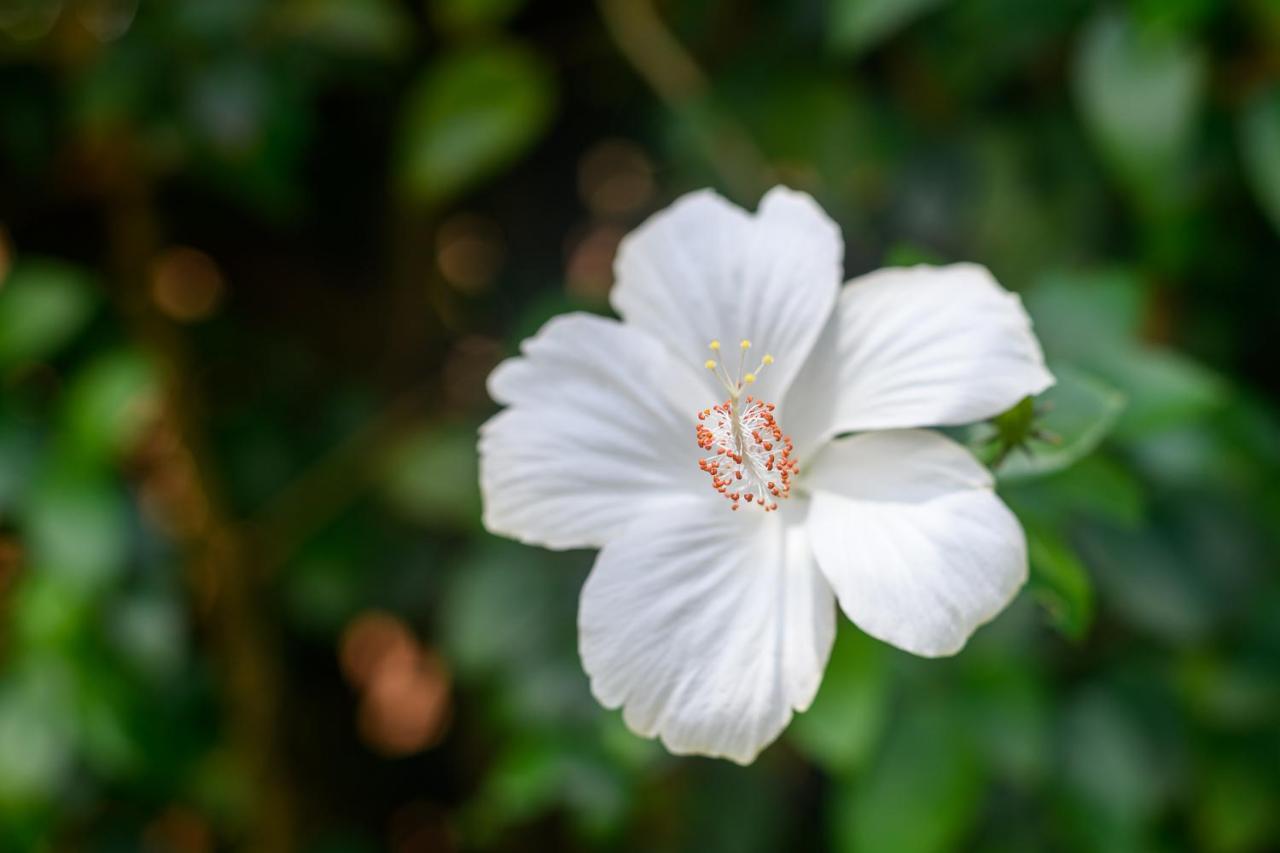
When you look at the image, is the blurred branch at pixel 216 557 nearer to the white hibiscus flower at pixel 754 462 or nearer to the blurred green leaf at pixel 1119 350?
the white hibiscus flower at pixel 754 462

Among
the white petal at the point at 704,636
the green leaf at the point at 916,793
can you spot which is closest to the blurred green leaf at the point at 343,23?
the white petal at the point at 704,636

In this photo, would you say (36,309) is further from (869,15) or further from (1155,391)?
(1155,391)

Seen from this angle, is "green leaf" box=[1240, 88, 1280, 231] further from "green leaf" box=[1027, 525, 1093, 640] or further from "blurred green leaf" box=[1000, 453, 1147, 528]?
"green leaf" box=[1027, 525, 1093, 640]

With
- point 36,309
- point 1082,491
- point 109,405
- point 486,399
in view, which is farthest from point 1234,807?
point 36,309

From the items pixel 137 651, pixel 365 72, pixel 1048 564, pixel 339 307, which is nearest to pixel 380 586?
pixel 137 651

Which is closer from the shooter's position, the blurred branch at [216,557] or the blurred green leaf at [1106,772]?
the blurred green leaf at [1106,772]

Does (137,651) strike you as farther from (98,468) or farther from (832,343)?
(832,343)
